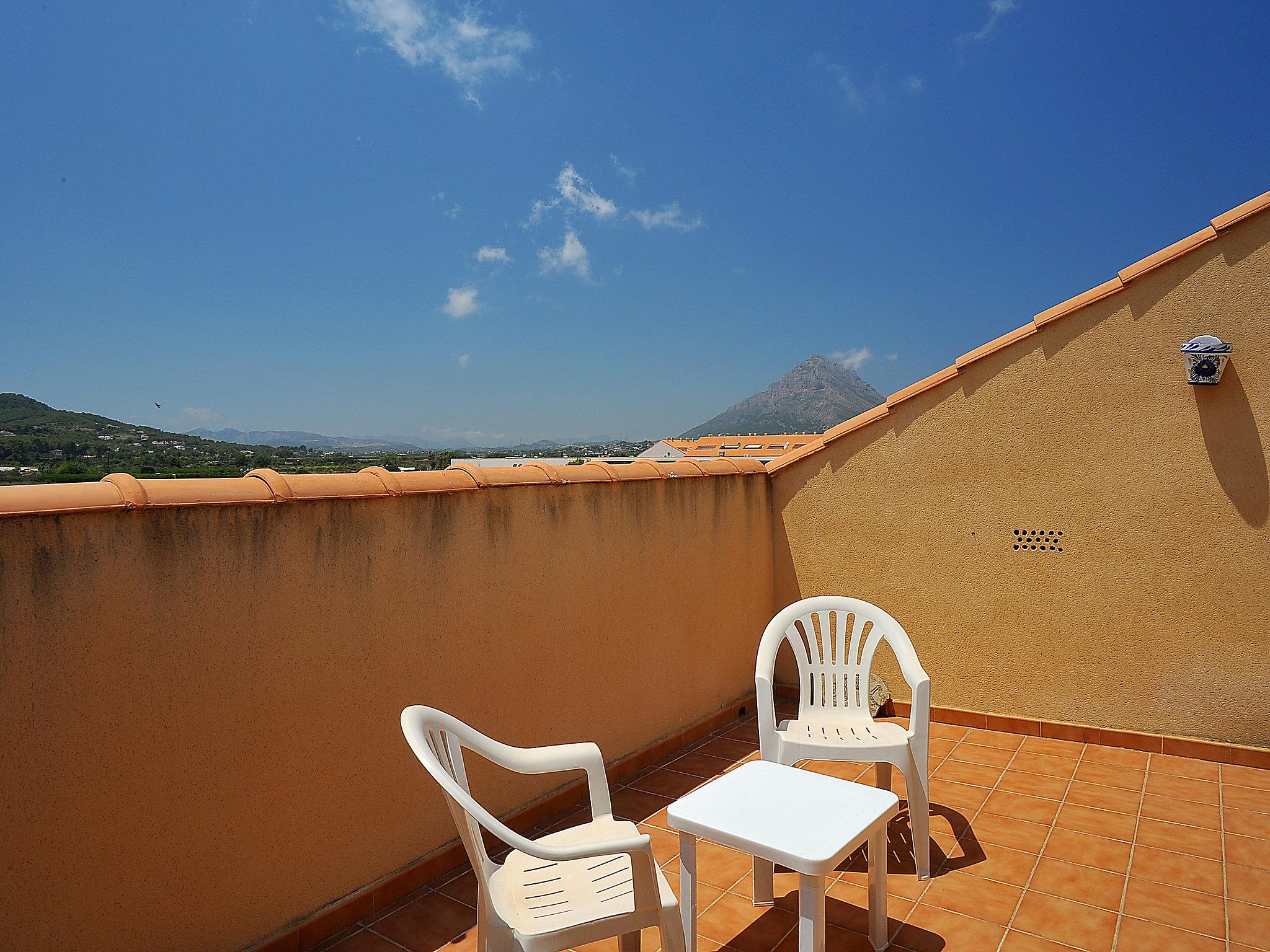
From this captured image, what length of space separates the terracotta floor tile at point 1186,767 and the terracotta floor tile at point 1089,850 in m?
1.12

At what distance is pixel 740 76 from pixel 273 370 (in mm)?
37793

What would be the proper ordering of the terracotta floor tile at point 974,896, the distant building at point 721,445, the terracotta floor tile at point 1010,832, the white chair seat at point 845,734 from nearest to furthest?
the terracotta floor tile at point 974,896 → the white chair seat at point 845,734 → the terracotta floor tile at point 1010,832 → the distant building at point 721,445

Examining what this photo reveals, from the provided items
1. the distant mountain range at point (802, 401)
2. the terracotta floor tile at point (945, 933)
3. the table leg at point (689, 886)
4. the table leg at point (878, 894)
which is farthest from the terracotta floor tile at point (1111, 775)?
the distant mountain range at point (802, 401)

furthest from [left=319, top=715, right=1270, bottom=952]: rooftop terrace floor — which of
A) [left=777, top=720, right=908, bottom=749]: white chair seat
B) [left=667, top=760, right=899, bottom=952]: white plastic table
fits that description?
[left=777, top=720, right=908, bottom=749]: white chair seat

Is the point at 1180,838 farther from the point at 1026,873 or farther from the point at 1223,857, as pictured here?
the point at 1026,873

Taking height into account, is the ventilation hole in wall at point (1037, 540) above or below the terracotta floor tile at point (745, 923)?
above

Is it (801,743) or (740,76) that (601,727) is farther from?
(740,76)

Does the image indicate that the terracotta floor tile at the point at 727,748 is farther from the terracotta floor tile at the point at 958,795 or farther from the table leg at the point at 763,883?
the table leg at the point at 763,883

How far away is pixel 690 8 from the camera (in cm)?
1434

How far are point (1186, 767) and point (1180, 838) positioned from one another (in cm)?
106

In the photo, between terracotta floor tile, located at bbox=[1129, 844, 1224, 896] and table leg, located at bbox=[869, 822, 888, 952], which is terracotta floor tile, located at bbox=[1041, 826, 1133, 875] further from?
table leg, located at bbox=[869, 822, 888, 952]

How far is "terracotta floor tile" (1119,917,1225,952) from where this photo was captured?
2475mm

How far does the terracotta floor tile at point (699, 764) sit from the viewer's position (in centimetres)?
421

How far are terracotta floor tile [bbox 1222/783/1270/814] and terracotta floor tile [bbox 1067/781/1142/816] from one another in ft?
1.35
